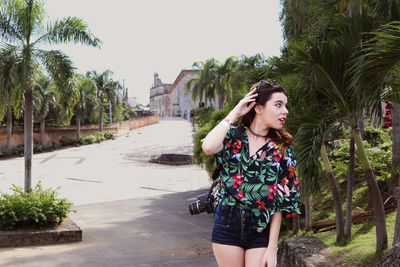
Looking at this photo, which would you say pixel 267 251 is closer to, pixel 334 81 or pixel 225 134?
pixel 225 134

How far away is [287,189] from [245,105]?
1.55ft

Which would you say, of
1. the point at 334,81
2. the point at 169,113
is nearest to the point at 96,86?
the point at 334,81

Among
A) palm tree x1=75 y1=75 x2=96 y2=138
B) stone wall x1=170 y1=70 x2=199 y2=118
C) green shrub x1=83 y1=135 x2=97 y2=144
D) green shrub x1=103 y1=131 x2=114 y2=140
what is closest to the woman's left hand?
palm tree x1=75 y1=75 x2=96 y2=138

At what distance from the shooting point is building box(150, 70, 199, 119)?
71750 mm

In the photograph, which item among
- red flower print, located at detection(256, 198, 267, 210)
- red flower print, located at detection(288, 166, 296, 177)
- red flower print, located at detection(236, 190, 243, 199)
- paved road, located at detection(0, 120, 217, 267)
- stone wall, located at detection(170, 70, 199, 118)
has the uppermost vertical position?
stone wall, located at detection(170, 70, 199, 118)

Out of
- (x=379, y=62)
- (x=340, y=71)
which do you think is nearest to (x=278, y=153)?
(x=379, y=62)

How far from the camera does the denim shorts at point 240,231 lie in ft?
6.72

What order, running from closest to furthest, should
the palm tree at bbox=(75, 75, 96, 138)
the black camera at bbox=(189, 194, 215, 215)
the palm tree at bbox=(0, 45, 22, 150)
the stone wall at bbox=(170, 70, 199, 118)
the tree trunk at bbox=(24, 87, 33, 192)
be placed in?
1. the black camera at bbox=(189, 194, 215, 215)
2. the palm tree at bbox=(0, 45, 22, 150)
3. the tree trunk at bbox=(24, 87, 33, 192)
4. the palm tree at bbox=(75, 75, 96, 138)
5. the stone wall at bbox=(170, 70, 199, 118)

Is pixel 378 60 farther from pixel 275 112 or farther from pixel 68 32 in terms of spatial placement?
pixel 68 32

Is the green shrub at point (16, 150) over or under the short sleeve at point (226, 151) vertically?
under

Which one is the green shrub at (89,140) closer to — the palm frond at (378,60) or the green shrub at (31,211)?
the green shrub at (31,211)

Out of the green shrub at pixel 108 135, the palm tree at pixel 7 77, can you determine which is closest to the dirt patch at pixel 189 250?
the palm tree at pixel 7 77

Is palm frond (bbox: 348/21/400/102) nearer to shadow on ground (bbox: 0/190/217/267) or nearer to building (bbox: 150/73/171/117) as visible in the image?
shadow on ground (bbox: 0/190/217/267)

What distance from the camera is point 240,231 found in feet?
6.74
